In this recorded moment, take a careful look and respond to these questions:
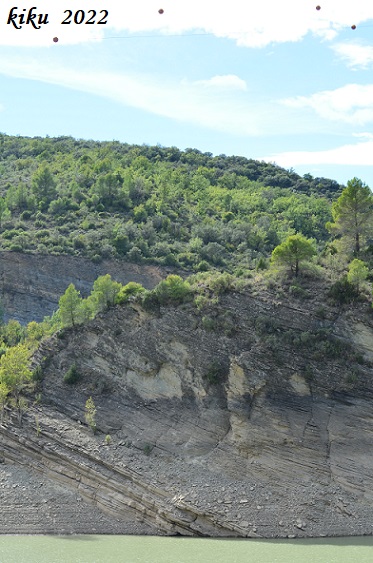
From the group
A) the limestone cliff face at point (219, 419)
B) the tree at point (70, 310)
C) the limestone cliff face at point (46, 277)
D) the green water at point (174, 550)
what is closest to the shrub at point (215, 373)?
the limestone cliff face at point (219, 419)

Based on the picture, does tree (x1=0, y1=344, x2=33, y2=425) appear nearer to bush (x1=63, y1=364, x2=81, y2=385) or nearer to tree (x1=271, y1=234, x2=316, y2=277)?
bush (x1=63, y1=364, x2=81, y2=385)

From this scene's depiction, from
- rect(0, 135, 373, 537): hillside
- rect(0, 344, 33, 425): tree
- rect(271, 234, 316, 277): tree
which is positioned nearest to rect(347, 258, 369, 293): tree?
rect(0, 135, 373, 537): hillside

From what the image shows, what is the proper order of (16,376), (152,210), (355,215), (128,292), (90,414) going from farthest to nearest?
(152,210) < (128,292) < (355,215) < (16,376) < (90,414)

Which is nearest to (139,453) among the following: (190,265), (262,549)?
(262,549)

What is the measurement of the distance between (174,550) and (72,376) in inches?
470

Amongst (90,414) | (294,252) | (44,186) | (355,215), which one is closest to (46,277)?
(44,186)

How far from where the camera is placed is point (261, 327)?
3584cm

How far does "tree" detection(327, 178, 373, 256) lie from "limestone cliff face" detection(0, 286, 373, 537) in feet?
18.0

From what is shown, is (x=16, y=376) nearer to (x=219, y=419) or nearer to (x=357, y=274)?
(x=219, y=419)

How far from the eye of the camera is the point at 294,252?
123ft

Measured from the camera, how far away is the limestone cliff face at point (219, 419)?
104 feet

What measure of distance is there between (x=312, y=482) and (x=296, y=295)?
9.16m

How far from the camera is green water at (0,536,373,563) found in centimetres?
2769

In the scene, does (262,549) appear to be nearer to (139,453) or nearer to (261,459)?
(261,459)
